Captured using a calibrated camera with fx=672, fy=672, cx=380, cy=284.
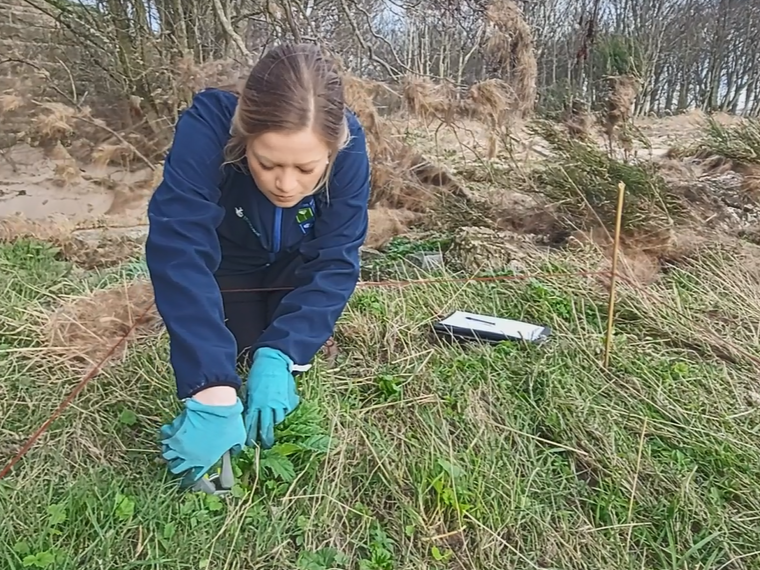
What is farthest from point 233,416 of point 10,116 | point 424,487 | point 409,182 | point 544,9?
point 544,9

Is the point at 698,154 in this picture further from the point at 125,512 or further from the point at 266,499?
the point at 125,512

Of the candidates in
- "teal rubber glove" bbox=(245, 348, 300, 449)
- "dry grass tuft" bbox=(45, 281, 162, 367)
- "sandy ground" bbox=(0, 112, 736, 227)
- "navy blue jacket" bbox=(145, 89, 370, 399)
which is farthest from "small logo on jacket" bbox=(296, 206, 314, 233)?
"sandy ground" bbox=(0, 112, 736, 227)

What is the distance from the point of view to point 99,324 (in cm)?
199

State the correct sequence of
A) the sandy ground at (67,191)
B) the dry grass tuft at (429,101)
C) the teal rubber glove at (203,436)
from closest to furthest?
the teal rubber glove at (203,436), the dry grass tuft at (429,101), the sandy ground at (67,191)

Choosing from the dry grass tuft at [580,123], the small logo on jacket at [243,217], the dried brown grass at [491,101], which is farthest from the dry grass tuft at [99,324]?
the dry grass tuft at [580,123]

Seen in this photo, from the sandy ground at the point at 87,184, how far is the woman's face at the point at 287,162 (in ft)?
7.30

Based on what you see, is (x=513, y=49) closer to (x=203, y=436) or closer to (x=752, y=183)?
(x=752, y=183)

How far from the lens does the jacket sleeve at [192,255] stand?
1281 millimetres

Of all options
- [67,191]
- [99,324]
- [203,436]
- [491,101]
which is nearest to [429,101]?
[491,101]

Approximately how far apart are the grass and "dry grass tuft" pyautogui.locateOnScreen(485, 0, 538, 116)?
1.49m

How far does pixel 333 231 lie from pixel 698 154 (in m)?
2.49

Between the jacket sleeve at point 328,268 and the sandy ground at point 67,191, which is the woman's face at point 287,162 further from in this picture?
the sandy ground at point 67,191

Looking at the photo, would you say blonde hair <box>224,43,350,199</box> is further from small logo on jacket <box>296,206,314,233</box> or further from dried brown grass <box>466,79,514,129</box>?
dried brown grass <box>466,79,514,129</box>

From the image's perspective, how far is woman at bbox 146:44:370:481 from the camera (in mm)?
1279
